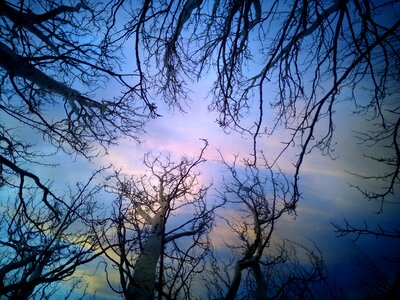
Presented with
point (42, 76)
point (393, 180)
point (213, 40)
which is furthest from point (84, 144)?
point (393, 180)

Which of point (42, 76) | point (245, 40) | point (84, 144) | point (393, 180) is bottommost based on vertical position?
point (393, 180)

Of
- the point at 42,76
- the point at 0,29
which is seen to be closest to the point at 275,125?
the point at 0,29

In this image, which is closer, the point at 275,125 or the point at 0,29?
the point at 275,125

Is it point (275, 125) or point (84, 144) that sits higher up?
point (84, 144)

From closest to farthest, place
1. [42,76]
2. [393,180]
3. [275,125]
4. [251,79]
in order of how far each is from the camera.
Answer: [393,180]
[275,125]
[251,79]
[42,76]

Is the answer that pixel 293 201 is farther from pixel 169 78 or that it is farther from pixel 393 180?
pixel 169 78

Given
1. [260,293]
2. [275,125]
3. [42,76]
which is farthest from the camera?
[260,293]

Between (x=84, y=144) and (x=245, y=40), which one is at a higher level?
(x=84, y=144)

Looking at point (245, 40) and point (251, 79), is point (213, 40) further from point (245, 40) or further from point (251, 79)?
point (251, 79)

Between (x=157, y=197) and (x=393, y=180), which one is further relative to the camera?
(x=157, y=197)

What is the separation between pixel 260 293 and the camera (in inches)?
320

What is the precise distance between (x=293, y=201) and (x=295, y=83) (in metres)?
1.31

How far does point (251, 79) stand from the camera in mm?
3320

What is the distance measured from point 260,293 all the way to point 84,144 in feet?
24.5
